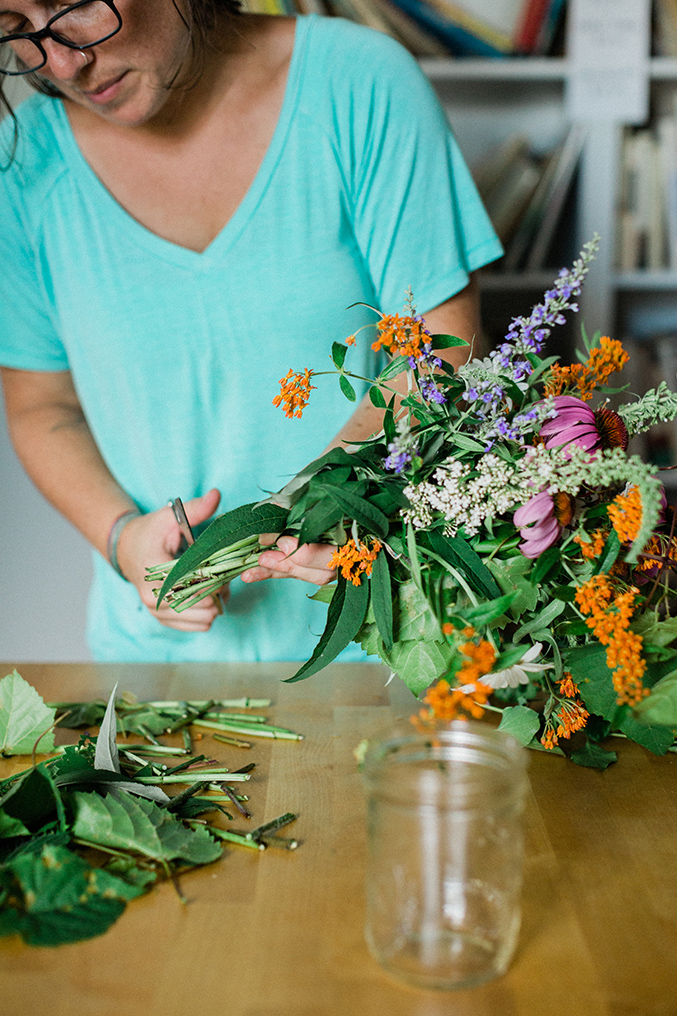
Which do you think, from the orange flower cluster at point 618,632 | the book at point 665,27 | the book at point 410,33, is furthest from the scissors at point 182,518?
the book at point 665,27

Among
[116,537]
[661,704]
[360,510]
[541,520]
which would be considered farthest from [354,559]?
[116,537]

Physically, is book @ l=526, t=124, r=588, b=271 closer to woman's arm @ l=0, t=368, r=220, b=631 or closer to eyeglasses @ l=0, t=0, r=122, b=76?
woman's arm @ l=0, t=368, r=220, b=631

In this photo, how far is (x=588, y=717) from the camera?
80 cm

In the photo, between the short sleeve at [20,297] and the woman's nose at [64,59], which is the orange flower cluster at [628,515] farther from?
the short sleeve at [20,297]

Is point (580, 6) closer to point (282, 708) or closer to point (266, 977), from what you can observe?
point (282, 708)

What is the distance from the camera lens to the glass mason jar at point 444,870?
522 millimetres

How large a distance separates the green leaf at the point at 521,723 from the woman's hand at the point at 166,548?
37cm

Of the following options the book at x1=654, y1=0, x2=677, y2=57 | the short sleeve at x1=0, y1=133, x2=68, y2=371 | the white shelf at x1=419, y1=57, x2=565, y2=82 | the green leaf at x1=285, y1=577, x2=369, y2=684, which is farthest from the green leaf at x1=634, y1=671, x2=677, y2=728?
the book at x1=654, y1=0, x2=677, y2=57

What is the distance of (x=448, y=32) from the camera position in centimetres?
195

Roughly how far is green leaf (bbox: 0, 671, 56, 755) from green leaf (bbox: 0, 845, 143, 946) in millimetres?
221

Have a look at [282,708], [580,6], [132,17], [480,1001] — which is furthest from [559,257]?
[480,1001]

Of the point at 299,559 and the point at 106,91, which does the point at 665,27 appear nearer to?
the point at 106,91

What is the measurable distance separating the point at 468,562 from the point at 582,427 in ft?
0.46

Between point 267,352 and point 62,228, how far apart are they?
1.05ft
